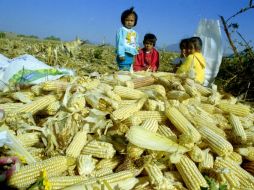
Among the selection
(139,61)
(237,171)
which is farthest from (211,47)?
(237,171)

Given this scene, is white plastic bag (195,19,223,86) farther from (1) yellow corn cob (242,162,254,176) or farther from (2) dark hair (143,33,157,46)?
(1) yellow corn cob (242,162,254,176)

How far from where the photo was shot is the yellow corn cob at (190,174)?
3225 mm

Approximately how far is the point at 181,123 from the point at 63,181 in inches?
51.8

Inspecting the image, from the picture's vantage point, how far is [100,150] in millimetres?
3455

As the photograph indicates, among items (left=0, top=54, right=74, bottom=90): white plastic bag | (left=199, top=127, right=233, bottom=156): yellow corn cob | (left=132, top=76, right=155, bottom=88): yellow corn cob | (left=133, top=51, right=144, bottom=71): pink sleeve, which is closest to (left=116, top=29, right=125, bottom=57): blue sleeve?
(left=133, top=51, right=144, bottom=71): pink sleeve

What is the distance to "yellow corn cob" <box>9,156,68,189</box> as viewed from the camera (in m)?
2.97

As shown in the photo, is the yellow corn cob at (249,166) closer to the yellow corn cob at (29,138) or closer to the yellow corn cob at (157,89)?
the yellow corn cob at (157,89)

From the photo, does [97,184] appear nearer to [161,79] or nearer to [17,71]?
[161,79]

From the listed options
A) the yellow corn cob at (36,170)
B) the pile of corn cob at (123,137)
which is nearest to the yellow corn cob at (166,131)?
the pile of corn cob at (123,137)

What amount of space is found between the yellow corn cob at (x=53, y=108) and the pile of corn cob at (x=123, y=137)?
1 centimetres

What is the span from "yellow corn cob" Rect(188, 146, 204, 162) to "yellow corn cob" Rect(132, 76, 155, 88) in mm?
1414

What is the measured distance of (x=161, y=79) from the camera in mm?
4723

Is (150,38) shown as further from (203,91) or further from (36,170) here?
(36,170)

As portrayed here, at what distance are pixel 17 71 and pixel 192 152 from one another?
2690 mm
